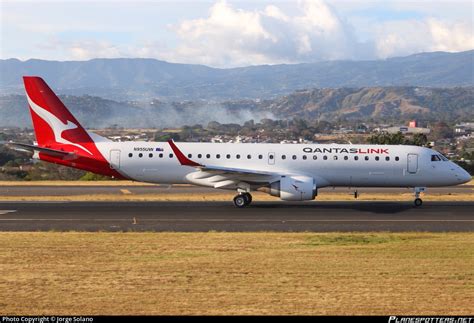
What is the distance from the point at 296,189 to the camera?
33500 mm

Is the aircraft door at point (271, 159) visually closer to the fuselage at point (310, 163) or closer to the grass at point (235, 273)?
the fuselage at point (310, 163)

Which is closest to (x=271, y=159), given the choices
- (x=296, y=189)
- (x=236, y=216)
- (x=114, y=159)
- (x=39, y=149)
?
(x=296, y=189)

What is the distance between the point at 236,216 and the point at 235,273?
44.2ft

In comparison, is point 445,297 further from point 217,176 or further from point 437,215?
point 217,176

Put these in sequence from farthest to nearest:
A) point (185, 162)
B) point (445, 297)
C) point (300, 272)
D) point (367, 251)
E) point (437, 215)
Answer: point (185, 162) → point (437, 215) → point (367, 251) → point (300, 272) → point (445, 297)

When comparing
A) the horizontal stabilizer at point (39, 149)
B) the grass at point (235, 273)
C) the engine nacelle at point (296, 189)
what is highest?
the horizontal stabilizer at point (39, 149)

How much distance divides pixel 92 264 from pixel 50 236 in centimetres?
587

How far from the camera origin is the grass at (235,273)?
46.8 ft

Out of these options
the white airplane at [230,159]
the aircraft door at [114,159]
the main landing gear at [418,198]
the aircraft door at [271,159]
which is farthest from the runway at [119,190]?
the aircraft door at [271,159]

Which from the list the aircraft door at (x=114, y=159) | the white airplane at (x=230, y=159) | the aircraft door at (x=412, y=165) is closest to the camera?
the white airplane at (x=230, y=159)

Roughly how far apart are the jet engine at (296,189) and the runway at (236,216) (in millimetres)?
633

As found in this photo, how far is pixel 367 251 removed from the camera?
2114 cm

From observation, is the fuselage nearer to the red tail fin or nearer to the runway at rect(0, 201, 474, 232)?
the red tail fin

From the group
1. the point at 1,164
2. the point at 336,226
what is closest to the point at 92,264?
the point at 336,226
